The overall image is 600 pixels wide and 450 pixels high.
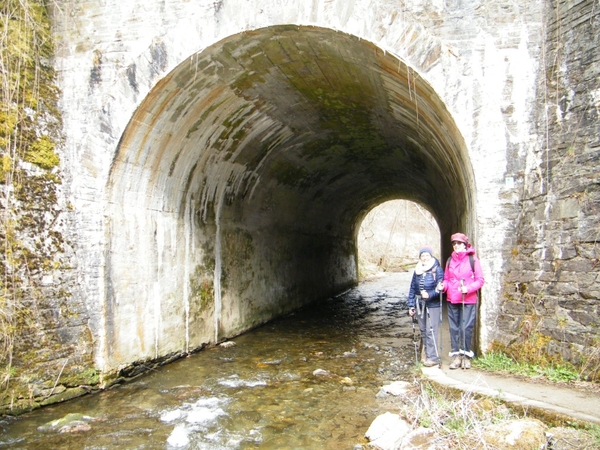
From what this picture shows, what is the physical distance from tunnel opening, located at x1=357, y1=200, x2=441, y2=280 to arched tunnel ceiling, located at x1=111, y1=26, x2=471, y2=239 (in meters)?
18.6

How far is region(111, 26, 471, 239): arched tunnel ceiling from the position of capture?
6242mm

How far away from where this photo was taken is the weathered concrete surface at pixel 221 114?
18.2 ft

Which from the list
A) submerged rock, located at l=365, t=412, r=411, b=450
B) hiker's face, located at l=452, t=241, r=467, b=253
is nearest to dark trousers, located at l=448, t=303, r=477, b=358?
hiker's face, located at l=452, t=241, r=467, b=253

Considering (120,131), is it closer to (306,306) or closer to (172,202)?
(172,202)

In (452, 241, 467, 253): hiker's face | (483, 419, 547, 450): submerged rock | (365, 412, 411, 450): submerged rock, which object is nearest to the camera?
(483, 419, 547, 450): submerged rock

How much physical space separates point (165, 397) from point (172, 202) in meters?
2.97

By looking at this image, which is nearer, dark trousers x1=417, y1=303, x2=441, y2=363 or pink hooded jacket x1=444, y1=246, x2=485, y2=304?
pink hooded jacket x1=444, y1=246, x2=485, y2=304

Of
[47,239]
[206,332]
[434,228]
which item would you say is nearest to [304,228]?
[206,332]

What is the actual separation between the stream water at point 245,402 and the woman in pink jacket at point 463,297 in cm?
111

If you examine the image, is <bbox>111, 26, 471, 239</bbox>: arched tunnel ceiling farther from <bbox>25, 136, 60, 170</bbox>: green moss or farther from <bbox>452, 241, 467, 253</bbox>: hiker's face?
<bbox>452, 241, 467, 253</bbox>: hiker's face

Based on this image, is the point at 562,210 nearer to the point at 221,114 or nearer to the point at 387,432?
the point at 387,432

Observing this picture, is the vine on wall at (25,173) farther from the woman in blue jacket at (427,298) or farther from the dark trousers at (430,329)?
the dark trousers at (430,329)

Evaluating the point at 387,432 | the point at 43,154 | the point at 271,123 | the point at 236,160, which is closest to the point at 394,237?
the point at 236,160

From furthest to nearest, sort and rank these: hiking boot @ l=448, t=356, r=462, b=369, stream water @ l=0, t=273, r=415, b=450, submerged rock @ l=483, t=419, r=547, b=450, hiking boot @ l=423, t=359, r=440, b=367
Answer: hiking boot @ l=423, t=359, r=440, b=367, hiking boot @ l=448, t=356, r=462, b=369, stream water @ l=0, t=273, r=415, b=450, submerged rock @ l=483, t=419, r=547, b=450
